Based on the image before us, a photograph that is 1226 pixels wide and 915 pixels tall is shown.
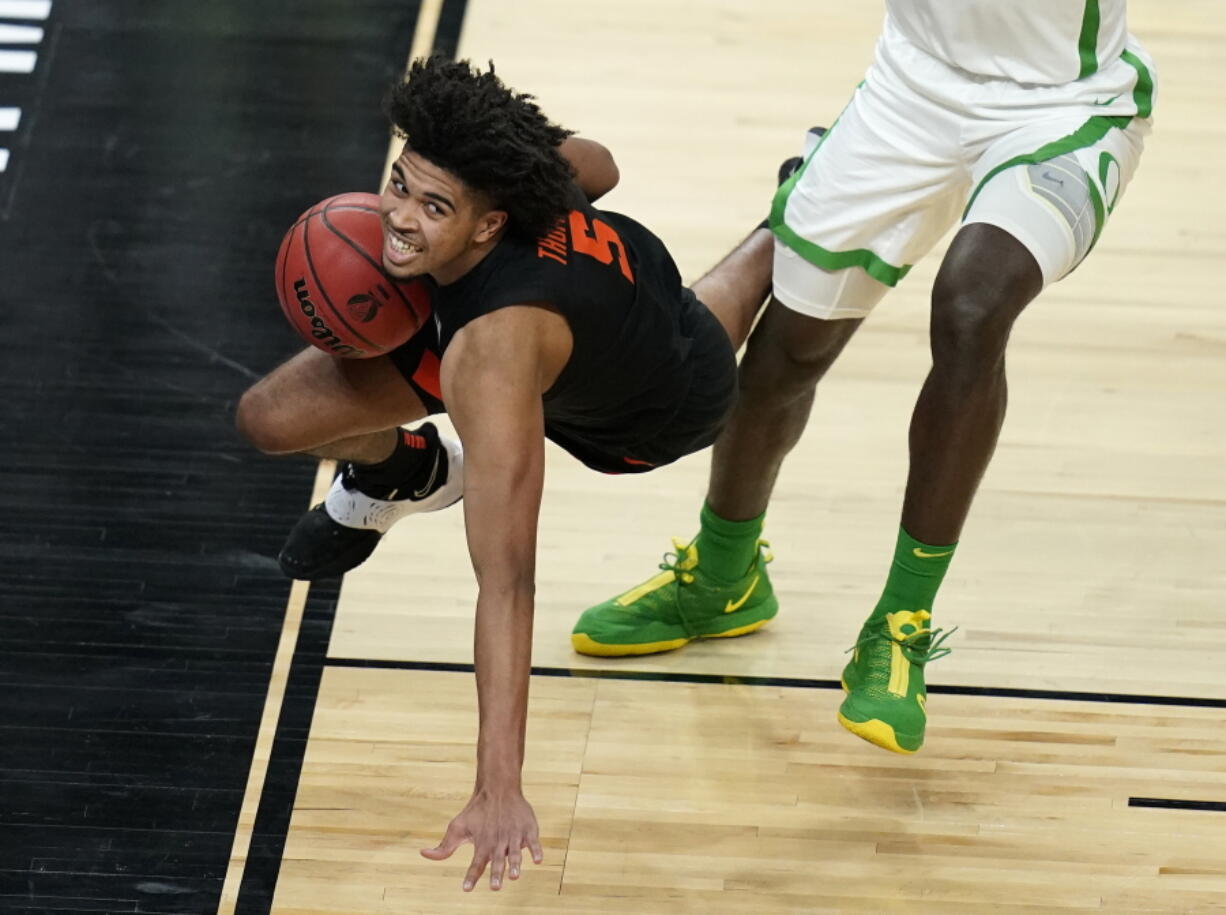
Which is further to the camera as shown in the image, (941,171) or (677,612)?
(677,612)

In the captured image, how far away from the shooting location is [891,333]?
4.46 meters

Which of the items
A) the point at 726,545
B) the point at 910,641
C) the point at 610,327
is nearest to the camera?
the point at 610,327

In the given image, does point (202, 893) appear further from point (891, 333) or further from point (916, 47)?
point (891, 333)

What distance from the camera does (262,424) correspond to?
328cm

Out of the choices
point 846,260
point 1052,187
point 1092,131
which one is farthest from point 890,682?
point 1092,131

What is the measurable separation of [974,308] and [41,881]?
71.7 inches

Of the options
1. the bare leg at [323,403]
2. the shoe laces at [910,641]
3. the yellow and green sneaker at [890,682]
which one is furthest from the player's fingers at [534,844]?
the bare leg at [323,403]

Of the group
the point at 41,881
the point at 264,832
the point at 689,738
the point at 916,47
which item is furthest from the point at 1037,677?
the point at 41,881

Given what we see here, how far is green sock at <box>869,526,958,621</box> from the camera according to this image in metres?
3.13

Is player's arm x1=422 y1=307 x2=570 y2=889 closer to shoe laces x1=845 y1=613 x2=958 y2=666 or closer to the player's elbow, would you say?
the player's elbow

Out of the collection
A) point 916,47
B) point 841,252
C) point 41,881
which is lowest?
point 41,881

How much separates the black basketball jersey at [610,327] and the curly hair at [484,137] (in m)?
0.07

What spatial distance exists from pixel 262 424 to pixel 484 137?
32.1 inches

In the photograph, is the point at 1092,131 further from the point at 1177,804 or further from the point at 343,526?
the point at 343,526
